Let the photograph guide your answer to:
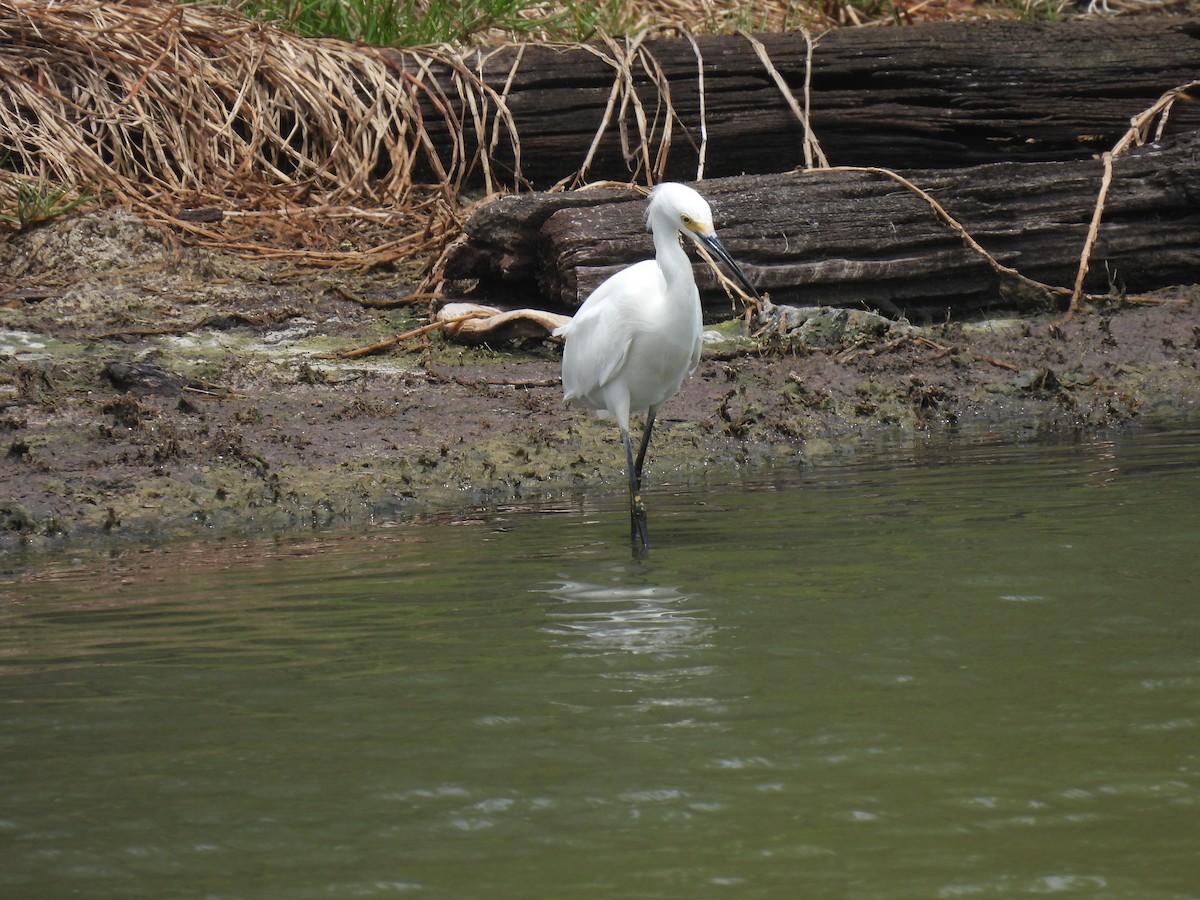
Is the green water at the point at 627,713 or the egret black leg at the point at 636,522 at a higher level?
the egret black leg at the point at 636,522

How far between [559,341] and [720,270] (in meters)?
1.15

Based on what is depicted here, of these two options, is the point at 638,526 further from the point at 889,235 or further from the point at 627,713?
the point at 889,235

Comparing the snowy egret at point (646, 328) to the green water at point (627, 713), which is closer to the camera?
the green water at point (627, 713)

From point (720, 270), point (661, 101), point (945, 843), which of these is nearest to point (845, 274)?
point (720, 270)

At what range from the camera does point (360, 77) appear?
10.8m

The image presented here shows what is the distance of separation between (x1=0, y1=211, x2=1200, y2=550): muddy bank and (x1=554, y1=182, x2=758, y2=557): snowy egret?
2.55 feet

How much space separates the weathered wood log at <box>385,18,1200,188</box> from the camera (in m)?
10.4

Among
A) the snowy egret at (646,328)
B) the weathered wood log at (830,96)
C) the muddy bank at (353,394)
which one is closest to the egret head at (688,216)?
the snowy egret at (646,328)

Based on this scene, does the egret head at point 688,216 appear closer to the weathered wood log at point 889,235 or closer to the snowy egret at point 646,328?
the snowy egret at point 646,328

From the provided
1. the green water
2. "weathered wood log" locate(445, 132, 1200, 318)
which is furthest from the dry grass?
the green water

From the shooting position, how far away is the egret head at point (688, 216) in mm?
5535

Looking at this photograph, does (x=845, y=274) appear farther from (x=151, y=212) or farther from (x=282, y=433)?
(x=151, y=212)

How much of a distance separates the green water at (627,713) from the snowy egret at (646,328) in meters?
0.80

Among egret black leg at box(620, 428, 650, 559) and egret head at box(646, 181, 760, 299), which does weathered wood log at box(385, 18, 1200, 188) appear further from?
egret black leg at box(620, 428, 650, 559)
